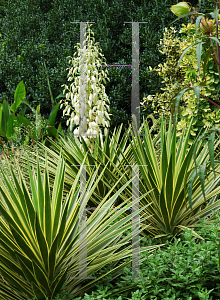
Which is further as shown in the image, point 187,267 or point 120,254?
point 120,254

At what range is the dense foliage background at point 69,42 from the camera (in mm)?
5535

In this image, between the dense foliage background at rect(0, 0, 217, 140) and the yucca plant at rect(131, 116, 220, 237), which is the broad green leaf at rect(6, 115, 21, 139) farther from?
the yucca plant at rect(131, 116, 220, 237)

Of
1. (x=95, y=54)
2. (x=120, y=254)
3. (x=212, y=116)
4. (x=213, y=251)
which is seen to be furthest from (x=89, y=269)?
(x=212, y=116)

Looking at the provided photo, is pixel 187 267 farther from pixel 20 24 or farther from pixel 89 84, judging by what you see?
pixel 20 24

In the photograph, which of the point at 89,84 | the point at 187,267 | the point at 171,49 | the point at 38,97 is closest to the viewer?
the point at 187,267

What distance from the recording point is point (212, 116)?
2.96m

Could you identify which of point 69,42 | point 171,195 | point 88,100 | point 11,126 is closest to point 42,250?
point 171,195

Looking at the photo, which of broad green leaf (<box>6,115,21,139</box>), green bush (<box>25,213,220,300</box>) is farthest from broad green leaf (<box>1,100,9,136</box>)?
green bush (<box>25,213,220,300</box>)

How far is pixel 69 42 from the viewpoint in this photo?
620 cm

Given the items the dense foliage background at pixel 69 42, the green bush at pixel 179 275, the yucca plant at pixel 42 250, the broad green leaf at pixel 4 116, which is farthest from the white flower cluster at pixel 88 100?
the broad green leaf at pixel 4 116

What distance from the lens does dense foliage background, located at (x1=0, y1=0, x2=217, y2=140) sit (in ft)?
18.2

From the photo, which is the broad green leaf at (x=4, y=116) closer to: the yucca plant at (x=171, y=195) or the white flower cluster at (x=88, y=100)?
the white flower cluster at (x=88, y=100)

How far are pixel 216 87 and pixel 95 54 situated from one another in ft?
4.40

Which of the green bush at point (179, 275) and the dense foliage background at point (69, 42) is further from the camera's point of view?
the dense foliage background at point (69, 42)
